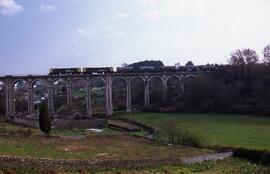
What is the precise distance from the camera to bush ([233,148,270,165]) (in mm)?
41688

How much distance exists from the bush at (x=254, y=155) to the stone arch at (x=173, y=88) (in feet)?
A: 193

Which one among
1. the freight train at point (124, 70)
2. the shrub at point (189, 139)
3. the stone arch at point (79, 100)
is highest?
the freight train at point (124, 70)

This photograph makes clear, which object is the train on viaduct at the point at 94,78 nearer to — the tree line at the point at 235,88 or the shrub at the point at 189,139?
the tree line at the point at 235,88

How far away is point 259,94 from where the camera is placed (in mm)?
89438

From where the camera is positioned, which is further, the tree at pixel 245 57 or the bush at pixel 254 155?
the tree at pixel 245 57

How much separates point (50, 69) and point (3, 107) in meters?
14.5

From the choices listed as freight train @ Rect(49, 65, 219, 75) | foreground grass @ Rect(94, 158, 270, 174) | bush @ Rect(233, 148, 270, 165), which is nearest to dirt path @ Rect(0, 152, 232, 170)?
foreground grass @ Rect(94, 158, 270, 174)

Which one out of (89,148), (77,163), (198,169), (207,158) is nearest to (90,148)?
(89,148)

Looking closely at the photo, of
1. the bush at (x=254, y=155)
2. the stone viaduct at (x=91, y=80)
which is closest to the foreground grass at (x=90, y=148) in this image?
the bush at (x=254, y=155)

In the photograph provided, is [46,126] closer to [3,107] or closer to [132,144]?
[132,144]

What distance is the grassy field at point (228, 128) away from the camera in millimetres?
51188

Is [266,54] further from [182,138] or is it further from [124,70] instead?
[182,138]

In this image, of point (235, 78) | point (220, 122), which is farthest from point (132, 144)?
point (235, 78)

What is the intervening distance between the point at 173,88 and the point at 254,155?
75.3m
